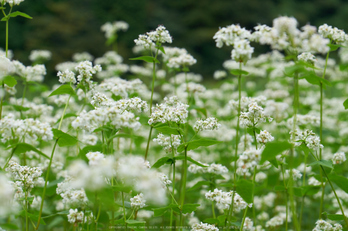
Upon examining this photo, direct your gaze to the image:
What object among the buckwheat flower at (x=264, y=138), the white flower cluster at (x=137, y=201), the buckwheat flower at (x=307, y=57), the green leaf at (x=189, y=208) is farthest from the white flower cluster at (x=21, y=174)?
the buckwheat flower at (x=307, y=57)

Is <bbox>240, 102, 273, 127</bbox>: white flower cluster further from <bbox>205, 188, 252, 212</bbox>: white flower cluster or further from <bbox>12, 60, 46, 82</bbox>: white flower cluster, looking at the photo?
<bbox>12, 60, 46, 82</bbox>: white flower cluster

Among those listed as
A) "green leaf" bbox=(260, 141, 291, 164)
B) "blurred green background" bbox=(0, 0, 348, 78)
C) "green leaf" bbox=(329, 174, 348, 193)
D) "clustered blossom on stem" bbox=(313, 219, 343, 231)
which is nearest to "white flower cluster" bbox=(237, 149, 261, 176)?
"green leaf" bbox=(260, 141, 291, 164)

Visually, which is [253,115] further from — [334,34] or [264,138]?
[334,34]

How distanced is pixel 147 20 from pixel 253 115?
25.8 meters

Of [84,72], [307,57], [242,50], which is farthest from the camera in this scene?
[307,57]

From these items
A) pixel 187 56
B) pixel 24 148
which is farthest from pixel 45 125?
pixel 187 56

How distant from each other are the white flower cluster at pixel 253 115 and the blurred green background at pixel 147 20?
70.7 feet

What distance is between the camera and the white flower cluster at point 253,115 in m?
2.84

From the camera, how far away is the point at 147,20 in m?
27.2

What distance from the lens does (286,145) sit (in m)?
2.19

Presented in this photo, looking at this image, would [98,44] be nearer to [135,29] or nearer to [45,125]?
[135,29]

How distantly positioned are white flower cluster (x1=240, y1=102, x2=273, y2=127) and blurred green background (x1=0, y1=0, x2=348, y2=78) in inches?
849

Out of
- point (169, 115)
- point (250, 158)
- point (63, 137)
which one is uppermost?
point (169, 115)

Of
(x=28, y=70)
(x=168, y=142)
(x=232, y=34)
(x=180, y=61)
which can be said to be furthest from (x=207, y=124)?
(x=28, y=70)
